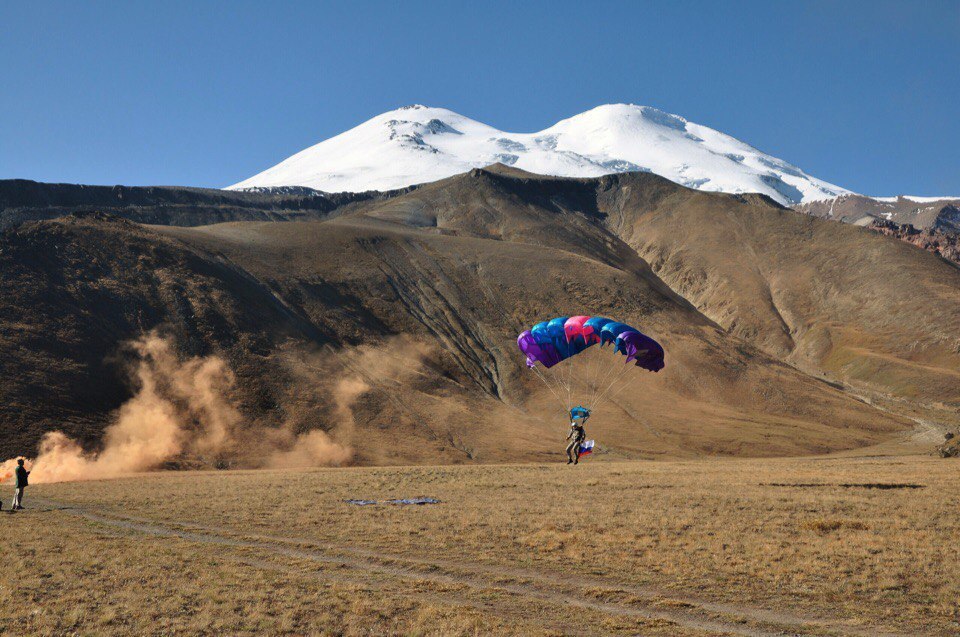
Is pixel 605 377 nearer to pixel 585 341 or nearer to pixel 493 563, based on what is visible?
pixel 585 341

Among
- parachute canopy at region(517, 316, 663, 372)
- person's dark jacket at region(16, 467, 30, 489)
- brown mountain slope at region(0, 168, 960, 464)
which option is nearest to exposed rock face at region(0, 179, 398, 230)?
brown mountain slope at region(0, 168, 960, 464)

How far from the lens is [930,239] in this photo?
18750 centimetres

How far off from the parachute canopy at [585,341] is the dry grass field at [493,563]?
669 cm

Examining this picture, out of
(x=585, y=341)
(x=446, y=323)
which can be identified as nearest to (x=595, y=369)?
(x=446, y=323)

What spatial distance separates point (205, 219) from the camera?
158250 mm

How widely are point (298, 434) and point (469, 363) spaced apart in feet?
→ 94.9

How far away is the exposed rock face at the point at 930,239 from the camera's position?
7126 inches

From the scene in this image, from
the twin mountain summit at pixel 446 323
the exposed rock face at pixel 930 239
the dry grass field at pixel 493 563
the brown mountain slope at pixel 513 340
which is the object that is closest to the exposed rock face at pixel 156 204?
the twin mountain summit at pixel 446 323

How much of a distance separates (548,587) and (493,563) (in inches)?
95.9

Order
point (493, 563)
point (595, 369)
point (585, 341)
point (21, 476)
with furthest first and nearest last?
point (595, 369) < point (585, 341) < point (21, 476) < point (493, 563)

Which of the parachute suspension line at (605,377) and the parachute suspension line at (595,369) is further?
the parachute suspension line at (605,377)

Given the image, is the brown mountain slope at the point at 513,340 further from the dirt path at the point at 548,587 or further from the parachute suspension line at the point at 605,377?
the dirt path at the point at 548,587

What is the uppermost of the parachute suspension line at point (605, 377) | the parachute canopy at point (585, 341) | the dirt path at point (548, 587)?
the parachute suspension line at point (605, 377)

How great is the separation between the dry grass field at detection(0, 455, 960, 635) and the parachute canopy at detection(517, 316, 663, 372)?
6.69 metres
